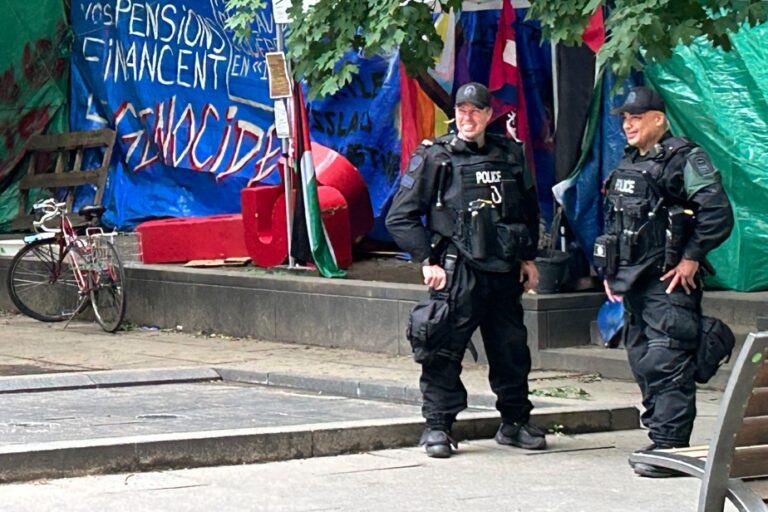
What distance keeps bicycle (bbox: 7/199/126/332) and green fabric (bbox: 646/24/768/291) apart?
5479 millimetres

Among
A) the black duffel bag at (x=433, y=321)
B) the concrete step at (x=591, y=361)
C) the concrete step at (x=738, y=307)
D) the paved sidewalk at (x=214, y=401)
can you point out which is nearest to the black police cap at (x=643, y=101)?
the black duffel bag at (x=433, y=321)

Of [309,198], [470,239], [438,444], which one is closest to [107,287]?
[309,198]

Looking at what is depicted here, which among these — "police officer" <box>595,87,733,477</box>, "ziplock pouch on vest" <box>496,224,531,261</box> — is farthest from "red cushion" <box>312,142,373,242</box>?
"police officer" <box>595,87,733,477</box>

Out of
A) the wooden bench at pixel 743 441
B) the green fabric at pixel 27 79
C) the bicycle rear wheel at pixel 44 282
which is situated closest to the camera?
the wooden bench at pixel 743 441

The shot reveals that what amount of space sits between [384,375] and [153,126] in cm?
692

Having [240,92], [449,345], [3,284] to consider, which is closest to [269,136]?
[240,92]

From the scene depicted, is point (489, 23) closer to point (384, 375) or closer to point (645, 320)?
point (384, 375)

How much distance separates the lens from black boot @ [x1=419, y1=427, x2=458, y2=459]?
8.12 metres

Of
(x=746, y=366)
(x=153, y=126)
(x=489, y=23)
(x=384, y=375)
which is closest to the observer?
(x=746, y=366)

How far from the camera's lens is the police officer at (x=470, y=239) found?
802 centimetres

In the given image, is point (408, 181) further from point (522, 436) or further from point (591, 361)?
point (591, 361)

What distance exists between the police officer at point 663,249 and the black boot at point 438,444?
40.9 inches

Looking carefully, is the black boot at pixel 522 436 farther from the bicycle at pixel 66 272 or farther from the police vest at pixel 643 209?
the bicycle at pixel 66 272

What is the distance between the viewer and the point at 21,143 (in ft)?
59.1
